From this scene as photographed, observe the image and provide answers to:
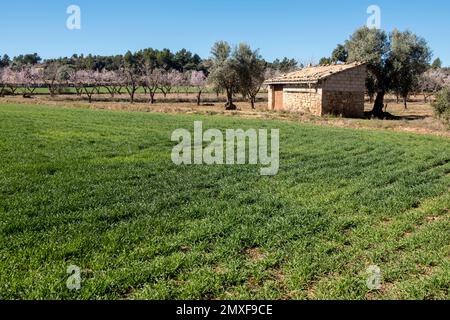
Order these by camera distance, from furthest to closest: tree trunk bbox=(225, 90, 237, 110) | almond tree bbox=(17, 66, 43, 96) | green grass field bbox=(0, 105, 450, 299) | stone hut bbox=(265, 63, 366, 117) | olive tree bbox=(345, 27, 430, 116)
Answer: almond tree bbox=(17, 66, 43, 96)
tree trunk bbox=(225, 90, 237, 110)
olive tree bbox=(345, 27, 430, 116)
stone hut bbox=(265, 63, 366, 117)
green grass field bbox=(0, 105, 450, 299)

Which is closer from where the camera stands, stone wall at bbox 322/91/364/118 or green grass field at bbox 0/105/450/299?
green grass field at bbox 0/105/450/299

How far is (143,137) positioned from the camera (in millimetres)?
20672

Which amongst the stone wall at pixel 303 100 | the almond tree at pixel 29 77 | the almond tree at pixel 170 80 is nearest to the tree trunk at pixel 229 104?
the stone wall at pixel 303 100

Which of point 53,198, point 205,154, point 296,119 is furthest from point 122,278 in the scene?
point 296,119

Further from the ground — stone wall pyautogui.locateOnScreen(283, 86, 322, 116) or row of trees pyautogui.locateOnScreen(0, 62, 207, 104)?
row of trees pyautogui.locateOnScreen(0, 62, 207, 104)

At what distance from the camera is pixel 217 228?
7.84m

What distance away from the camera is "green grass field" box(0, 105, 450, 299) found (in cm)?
573

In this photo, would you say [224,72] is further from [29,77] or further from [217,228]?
[29,77]

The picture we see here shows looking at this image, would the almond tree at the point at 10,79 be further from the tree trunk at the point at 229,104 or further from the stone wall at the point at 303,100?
the stone wall at the point at 303,100

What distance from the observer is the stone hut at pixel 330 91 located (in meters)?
39.0

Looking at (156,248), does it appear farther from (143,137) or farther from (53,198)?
(143,137)

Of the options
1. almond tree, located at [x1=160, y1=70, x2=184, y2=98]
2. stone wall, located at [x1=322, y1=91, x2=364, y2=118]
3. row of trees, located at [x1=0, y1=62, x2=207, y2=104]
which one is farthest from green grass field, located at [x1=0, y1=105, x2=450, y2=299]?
almond tree, located at [x1=160, y1=70, x2=184, y2=98]

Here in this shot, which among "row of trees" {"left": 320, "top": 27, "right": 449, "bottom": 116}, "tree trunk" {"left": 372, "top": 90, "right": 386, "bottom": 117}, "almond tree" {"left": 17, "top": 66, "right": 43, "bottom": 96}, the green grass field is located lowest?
the green grass field

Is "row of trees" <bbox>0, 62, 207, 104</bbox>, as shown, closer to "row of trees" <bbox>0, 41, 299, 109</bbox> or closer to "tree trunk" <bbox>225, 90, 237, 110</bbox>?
"row of trees" <bbox>0, 41, 299, 109</bbox>
